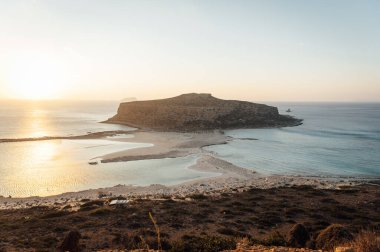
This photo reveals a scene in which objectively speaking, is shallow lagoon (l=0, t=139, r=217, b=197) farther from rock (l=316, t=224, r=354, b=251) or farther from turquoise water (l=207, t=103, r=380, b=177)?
rock (l=316, t=224, r=354, b=251)

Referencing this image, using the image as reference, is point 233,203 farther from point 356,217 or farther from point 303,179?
point 303,179

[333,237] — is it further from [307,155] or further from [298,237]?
[307,155]

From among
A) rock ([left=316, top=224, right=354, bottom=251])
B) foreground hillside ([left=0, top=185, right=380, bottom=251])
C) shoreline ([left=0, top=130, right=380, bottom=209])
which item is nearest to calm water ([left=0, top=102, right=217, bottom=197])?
shoreline ([left=0, top=130, right=380, bottom=209])

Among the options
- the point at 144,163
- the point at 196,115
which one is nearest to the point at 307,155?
the point at 144,163

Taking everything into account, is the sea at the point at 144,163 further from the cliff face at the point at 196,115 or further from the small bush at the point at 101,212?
the cliff face at the point at 196,115

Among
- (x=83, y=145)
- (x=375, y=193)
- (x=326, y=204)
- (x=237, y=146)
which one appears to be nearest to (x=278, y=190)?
(x=326, y=204)
